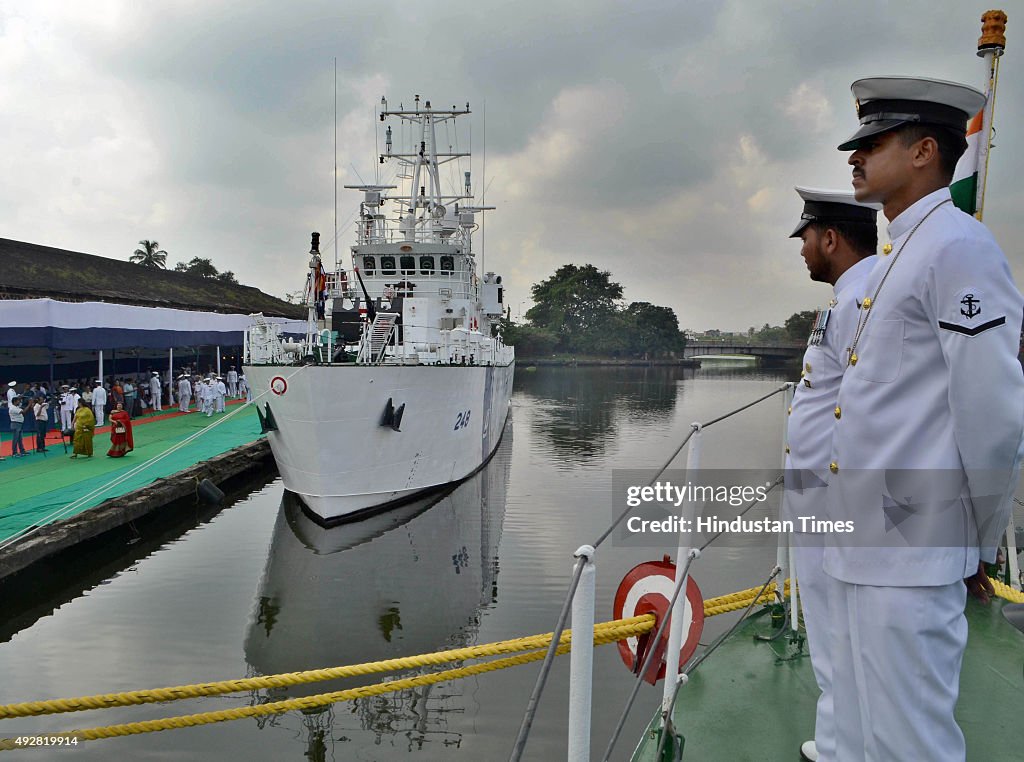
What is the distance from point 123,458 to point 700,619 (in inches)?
508

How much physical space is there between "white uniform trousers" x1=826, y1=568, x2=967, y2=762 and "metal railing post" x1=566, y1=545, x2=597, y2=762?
641 millimetres

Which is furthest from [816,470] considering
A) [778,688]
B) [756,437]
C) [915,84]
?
[756,437]

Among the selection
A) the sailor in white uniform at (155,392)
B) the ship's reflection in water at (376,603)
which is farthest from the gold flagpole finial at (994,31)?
the sailor in white uniform at (155,392)

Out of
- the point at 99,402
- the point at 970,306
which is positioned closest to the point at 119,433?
the point at 99,402

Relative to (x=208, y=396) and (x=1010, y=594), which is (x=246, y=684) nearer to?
(x=1010, y=594)

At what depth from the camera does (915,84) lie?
158 cm

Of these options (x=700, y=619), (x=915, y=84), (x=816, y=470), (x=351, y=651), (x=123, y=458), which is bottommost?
(x=351, y=651)

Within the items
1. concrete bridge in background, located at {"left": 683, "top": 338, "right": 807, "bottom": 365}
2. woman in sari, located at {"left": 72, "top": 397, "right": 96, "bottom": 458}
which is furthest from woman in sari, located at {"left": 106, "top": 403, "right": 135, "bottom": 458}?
concrete bridge in background, located at {"left": 683, "top": 338, "right": 807, "bottom": 365}

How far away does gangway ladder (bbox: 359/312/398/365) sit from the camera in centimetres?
1032

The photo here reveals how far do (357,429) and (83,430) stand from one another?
19.8 feet

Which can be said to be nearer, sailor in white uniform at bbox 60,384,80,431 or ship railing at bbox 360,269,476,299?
sailor in white uniform at bbox 60,384,80,431

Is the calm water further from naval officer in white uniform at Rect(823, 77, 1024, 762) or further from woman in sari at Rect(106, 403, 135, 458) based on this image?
naval officer in white uniform at Rect(823, 77, 1024, 762)

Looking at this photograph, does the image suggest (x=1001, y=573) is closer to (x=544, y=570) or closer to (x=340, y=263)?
(x=544, y=570)

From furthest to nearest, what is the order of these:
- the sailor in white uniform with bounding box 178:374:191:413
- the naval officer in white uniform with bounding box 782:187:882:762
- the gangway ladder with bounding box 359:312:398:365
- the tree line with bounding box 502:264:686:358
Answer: the tree line with bounding box 502:264:686:358, the sailor in white uniform with bounding box 178:374:191:413, the gangway ladder with bounding box 359:312:398:365, the naval officer in white uniform with bounding box 782:187:882:762
